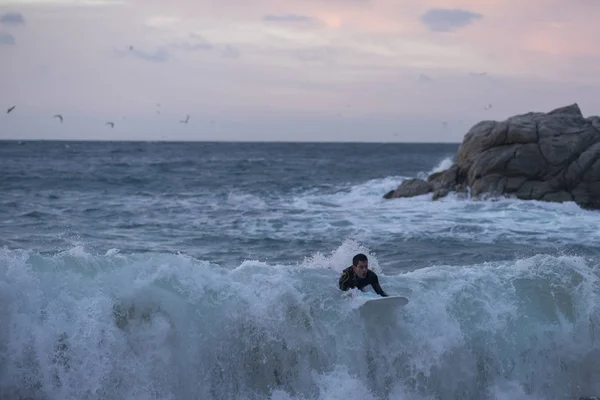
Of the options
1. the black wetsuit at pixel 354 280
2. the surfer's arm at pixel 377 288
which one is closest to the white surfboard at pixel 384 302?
the surfer's arm at pixel 377 288

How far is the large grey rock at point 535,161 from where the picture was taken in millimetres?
27281

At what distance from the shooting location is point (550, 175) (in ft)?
90.9

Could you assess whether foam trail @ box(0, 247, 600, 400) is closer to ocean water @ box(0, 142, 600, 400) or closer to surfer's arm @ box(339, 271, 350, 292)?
ocean water @ box(0, 142, 600, 400)

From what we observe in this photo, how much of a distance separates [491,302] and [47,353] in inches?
270

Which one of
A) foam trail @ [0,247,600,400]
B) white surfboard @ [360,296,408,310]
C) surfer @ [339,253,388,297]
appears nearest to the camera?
foam trail @ [0,247,600,400]

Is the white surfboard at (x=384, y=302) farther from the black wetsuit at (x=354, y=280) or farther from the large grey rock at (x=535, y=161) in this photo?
the large grey rock at (x=535, y=161)

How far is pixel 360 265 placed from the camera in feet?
34.7

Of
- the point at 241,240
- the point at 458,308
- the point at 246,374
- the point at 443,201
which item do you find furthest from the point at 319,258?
the point at 443,201

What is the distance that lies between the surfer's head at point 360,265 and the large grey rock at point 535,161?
18.3m

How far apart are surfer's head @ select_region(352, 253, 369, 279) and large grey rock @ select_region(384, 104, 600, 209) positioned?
18310 mm

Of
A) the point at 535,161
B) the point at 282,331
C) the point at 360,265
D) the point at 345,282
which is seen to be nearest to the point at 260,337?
the point at 282,331

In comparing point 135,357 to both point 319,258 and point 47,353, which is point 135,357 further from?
point 319,258

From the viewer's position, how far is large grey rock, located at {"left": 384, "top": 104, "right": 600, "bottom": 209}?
89.5 ft

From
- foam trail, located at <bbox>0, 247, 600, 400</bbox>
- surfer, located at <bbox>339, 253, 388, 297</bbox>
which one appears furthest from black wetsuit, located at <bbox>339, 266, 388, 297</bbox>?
foam trail, located at <bbox>0, 247, 600, 400</bbox>
